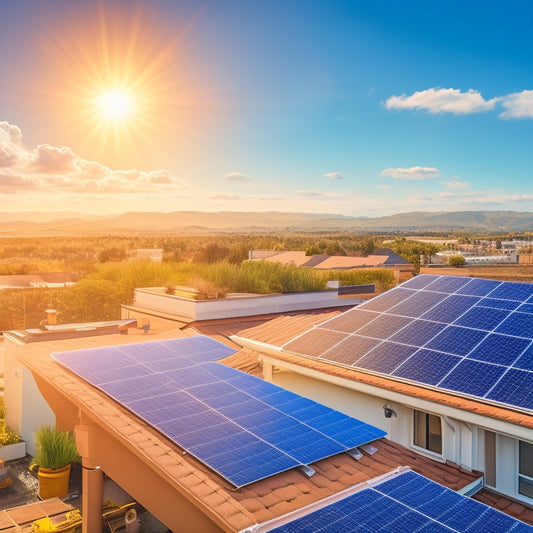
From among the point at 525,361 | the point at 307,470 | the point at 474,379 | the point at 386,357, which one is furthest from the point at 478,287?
the point at 307,470

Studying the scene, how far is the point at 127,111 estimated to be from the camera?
43375 mm

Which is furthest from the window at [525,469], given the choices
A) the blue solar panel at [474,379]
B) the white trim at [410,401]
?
the blue solar panel at [474,379]

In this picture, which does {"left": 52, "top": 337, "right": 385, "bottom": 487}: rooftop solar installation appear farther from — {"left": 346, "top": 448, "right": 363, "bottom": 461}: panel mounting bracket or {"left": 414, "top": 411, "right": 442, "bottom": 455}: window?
{"left": 414, "top": 411, "right": 442, "bottom": 455}: window

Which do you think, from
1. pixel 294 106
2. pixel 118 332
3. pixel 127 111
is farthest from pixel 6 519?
pixel 294 106

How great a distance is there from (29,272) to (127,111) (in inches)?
867

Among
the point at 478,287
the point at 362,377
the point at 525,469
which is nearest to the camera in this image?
the point at 525,469

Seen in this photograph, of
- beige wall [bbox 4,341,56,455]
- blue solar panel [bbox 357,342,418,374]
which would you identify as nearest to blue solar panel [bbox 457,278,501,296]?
blue solar panel [bbox 357,342,418,374]

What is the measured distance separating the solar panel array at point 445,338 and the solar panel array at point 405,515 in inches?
84.3

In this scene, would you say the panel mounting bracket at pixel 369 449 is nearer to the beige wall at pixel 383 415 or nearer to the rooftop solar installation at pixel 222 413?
the rooftop solar installation at pixel 222 413

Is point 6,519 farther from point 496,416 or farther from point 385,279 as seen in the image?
point 385,279

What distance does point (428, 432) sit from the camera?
7.93m

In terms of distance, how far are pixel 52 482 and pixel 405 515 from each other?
11295mm

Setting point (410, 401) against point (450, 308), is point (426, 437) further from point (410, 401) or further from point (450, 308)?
point (450, 308)

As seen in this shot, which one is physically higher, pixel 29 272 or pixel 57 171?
pixel 57 171
